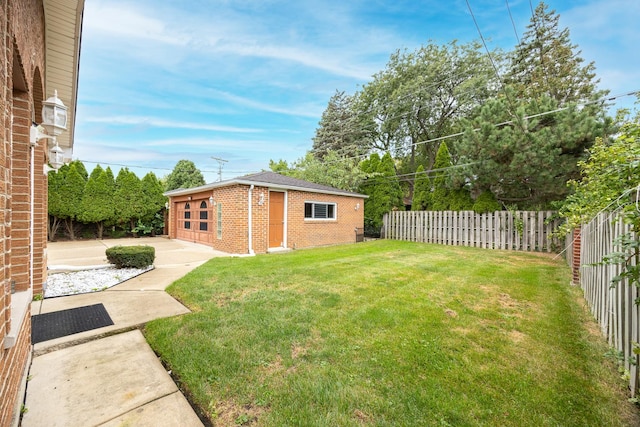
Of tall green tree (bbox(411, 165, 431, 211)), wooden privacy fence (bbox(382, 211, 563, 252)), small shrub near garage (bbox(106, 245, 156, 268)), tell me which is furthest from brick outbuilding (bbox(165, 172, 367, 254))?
tall green tree (bbox(411, 165, 431, 211))

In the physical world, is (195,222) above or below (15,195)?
below

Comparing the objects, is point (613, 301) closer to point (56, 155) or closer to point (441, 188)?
point (56, 155)

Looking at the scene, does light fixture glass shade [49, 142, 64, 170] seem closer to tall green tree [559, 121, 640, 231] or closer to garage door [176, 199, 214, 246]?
garage door [176, 199, 214, 246]

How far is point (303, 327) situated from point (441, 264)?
5.15m

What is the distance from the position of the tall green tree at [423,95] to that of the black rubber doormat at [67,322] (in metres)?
19.8

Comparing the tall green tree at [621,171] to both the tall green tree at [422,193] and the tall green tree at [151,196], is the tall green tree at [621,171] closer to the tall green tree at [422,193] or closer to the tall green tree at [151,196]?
the tall green tree at [422,193]

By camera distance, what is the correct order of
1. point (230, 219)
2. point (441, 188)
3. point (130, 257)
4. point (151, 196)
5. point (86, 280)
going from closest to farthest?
Answer: point (86, 280) < point (130, 257) < point (230, 219) < point (441, 188) < point (151, 196)

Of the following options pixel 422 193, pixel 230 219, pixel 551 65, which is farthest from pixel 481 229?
pixel 551 65

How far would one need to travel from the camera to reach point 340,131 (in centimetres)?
2744

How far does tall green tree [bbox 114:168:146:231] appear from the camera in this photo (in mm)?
13883

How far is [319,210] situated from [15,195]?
9.53 meters

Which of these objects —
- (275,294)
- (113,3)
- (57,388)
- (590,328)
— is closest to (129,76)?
(113,3)

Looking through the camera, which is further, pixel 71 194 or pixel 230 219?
pixel 71 194

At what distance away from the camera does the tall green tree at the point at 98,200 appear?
13.0m
